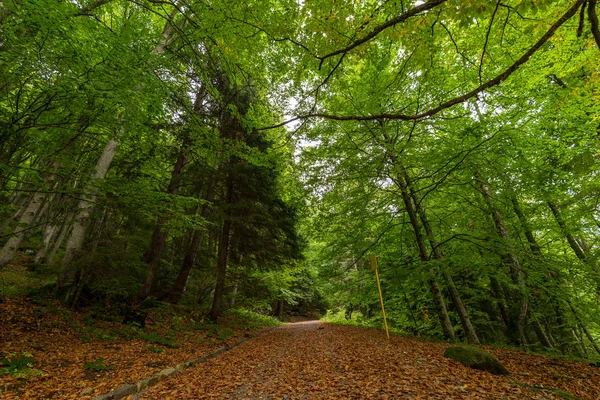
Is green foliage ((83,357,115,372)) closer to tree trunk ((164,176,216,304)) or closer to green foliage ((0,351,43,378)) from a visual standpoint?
green foliage ((0,351,43,378))

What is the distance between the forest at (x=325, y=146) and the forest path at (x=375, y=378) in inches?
79.0

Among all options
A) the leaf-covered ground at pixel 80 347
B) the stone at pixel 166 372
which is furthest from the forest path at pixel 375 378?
the leaf-covered ground at pixel 80 347

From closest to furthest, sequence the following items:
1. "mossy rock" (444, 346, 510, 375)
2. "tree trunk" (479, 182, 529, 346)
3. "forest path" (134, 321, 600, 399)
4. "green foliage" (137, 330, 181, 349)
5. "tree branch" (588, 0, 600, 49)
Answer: "tree branch" (588, 0, 600, 49)
"forest path" (134, 321, 600, 399)
"mossy rock" (444, 346, 510, 375)
"tree trunk" (479, 182, 529, 346)
"green foliage" (137, 330, 181, 349)

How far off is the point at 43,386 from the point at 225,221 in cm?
689

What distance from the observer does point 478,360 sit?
4387 mm

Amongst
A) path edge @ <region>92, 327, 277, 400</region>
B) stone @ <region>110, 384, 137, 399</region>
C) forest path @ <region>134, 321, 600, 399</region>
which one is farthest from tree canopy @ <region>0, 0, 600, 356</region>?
stone @ <region>110, 384, 137, 399</region>

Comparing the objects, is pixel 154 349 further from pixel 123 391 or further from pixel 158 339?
pixel 123 391

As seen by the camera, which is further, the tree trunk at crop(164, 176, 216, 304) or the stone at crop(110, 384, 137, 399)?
the tree trunk at crop(164, 176, 216, 304)

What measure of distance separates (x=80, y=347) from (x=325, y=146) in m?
7.38

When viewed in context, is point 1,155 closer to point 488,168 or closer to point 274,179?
point 274,179

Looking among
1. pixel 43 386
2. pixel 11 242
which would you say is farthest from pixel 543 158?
pixel 11 242

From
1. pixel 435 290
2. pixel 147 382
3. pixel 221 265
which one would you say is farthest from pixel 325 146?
pixel 147 382

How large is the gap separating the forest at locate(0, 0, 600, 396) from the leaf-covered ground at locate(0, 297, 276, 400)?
2.35 feet

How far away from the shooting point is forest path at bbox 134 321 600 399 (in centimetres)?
334
